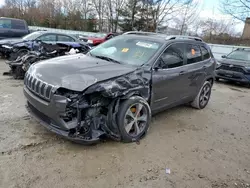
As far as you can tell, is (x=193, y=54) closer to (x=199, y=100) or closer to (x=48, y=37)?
(x=199, y=100)

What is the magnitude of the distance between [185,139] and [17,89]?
4378 millimetres

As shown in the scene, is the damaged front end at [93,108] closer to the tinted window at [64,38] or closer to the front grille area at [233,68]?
the front grille area at [233,68]

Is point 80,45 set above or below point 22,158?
above

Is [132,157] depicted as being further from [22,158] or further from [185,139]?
[22,158]

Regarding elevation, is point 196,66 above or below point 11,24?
below

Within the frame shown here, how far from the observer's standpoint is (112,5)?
32.2m

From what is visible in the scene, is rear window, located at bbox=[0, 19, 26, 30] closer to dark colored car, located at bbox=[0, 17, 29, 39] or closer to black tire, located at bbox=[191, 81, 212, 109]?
dark colored car, located at bbox=[0, 17, 29, 39]

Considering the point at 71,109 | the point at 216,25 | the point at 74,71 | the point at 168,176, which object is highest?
the point at 216,25

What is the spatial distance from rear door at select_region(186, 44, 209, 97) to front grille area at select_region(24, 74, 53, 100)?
9.51 feet

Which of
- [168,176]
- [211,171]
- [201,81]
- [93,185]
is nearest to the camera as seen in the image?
[93,185]

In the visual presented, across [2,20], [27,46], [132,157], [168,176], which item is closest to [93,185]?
[132,157]

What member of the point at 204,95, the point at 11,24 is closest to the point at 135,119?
the point at 204,95

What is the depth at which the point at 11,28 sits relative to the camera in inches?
445

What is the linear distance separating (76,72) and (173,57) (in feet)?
6.47
